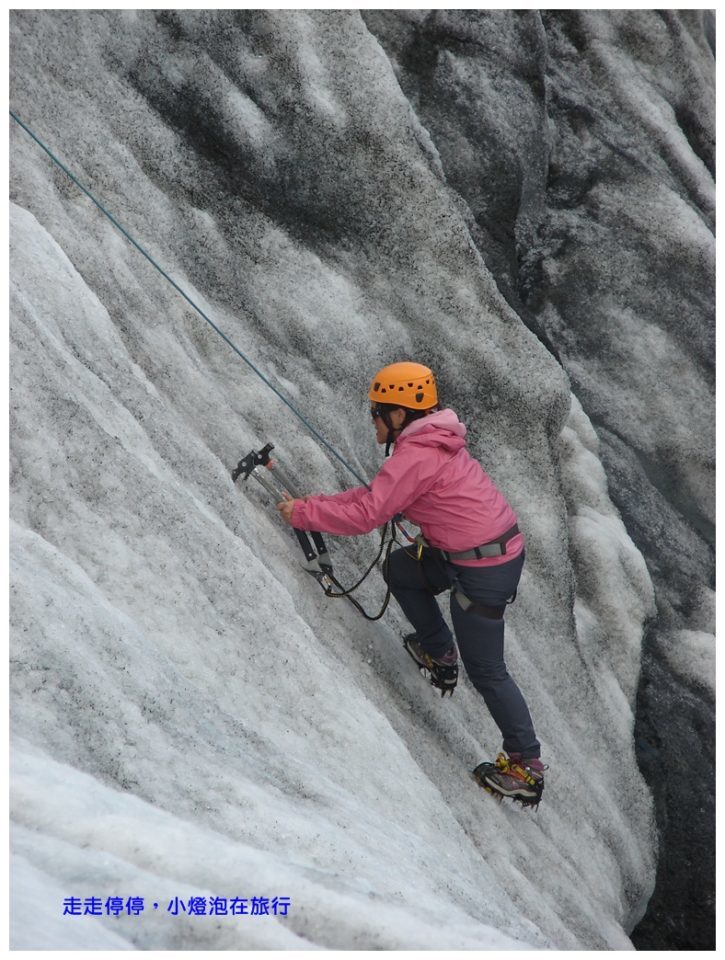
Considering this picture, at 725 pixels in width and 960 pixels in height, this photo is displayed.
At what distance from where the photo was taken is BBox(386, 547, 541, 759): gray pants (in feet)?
21.6

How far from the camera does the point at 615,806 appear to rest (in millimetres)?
9117

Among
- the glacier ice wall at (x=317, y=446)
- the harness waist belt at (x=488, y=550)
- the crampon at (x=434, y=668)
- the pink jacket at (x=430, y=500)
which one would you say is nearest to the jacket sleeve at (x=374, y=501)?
the pink jacket at (x=430, y=500)

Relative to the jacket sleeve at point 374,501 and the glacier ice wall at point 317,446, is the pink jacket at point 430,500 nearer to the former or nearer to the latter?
the jacket sleeve at point 374,501

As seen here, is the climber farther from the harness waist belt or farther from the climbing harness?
the climbing harness

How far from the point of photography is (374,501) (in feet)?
19.7

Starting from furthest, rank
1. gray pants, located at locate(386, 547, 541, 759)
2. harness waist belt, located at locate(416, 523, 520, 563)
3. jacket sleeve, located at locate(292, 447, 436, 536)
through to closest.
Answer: gray pants, located at locate(386, 547, 541, 759) < harness waist belt, located at locate(416, 523, 520, 563) < jacket sleeve, located at locate(292, 447, 436, 536)

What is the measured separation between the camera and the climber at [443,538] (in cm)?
610

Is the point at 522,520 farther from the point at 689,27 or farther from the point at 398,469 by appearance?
the point at 689,27

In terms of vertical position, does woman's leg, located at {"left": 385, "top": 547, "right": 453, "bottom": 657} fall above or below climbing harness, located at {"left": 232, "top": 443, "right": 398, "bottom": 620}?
below

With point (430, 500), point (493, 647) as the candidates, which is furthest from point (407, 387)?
point (493, 647)

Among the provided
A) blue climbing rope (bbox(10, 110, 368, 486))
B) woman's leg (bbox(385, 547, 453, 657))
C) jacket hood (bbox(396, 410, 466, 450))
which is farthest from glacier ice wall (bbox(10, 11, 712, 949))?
jacket hood (bbox(396, 410, 466, 450))

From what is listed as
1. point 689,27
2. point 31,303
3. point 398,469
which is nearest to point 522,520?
point 398,469

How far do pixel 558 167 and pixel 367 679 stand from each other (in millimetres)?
9214

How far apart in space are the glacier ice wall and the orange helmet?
1.30m
